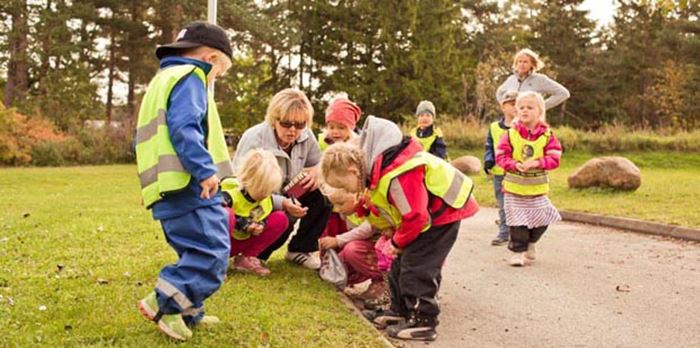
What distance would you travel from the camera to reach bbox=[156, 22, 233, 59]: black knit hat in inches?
163

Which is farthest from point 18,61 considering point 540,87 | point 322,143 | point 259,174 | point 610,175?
point 259,174

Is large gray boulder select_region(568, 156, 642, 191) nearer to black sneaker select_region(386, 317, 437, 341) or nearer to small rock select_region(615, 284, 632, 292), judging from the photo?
small rock select_region(615, 284, 632, 292)

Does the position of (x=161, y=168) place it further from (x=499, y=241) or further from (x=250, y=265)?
(x=499, y=241)

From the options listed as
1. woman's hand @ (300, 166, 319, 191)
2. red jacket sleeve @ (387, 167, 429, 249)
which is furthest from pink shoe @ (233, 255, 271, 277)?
red jacket sleeve @ (387, 167, 429, 249)

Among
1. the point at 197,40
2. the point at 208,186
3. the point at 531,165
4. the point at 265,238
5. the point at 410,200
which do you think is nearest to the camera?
the point at 208,186

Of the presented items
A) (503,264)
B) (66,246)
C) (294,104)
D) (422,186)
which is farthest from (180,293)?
(503,264)

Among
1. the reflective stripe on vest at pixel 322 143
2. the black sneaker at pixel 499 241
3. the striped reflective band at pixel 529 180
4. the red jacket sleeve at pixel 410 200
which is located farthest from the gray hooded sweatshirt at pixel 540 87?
the red jacket sleeve at pixel 410 200

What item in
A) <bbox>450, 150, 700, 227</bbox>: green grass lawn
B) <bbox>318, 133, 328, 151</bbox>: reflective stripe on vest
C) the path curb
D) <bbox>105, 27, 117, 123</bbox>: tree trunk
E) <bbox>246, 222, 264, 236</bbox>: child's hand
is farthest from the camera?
<bbox>105, 27, 117, 123</bbox>: tree trunk

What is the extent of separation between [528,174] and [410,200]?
3.18 meters

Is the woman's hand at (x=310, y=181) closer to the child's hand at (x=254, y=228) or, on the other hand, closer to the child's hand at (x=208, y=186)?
the child's hand at (x=254, y=228)

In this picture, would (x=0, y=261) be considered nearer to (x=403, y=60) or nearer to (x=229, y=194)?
(x=229, y=194)

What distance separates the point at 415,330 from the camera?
4625 mm

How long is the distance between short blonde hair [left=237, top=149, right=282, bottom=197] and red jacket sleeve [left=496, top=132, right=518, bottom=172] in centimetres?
276

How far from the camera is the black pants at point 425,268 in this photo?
4676 millimetres
